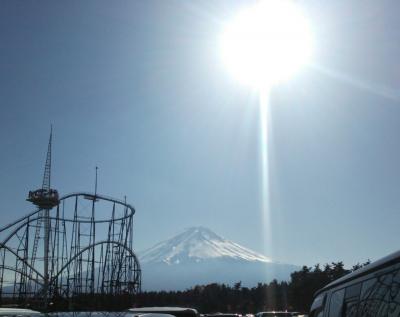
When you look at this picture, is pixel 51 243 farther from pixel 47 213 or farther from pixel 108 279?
pixel 108 279

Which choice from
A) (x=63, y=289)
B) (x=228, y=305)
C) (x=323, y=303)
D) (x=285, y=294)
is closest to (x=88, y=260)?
(x=63, y=289)

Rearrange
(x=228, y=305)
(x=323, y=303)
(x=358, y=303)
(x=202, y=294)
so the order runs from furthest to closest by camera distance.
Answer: (x=202, y=294) < (x=228, y=305) < (x=323, y=303) < (x=358, y=303)

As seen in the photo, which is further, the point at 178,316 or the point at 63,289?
the point at 63,289

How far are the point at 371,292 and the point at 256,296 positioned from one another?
5651cm

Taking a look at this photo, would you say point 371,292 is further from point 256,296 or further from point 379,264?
point 256,296

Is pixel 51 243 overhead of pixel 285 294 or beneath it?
overhead

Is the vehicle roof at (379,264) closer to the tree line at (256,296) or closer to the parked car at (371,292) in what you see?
the parked car at (371,292)

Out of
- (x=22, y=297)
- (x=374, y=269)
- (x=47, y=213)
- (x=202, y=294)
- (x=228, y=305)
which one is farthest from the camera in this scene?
(x=202, y=294)

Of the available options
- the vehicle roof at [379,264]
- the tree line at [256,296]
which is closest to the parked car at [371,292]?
the vehicle roof at [379,264]

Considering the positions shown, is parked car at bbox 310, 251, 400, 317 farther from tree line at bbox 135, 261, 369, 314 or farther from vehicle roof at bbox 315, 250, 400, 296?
tree line at bbox 135, 261, 369, 314

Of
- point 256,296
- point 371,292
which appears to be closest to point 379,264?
point 371,292

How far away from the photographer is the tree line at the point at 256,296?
158 ft

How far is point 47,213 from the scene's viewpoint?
4706 centimetres

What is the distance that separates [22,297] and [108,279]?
24.8 feet
